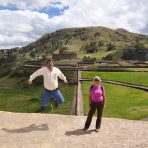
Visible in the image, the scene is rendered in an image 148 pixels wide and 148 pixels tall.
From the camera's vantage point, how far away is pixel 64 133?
603 inches

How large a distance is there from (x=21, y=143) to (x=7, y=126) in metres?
2.71

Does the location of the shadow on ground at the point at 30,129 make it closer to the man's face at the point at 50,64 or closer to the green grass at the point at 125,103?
the man's face at the point at 50,64

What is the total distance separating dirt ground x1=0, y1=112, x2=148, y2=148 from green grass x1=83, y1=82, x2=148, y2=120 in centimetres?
911

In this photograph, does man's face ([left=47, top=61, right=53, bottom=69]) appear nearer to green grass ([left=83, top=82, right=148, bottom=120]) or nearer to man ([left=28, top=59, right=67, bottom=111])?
man ([left=28, top=59, right=67, bottom=111])

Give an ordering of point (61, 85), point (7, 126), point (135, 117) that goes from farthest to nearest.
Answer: point (61, 85)
point (135, 117)
point (7, 126)

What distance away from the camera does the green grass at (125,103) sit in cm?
2695

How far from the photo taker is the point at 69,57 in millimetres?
129000

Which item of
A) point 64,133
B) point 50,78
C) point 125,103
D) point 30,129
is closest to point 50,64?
point 50,78

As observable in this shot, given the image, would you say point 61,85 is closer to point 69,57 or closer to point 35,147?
point 35,147

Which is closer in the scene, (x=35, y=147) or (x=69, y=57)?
(x=35, y=147)

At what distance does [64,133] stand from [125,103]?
19.5 metres

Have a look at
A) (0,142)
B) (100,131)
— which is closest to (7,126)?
(0,142)

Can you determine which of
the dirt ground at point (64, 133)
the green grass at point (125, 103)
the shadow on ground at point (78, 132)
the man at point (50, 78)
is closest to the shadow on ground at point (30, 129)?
the dirt ground at point (64, 133)

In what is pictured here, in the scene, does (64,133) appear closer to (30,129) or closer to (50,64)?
(30,129)
